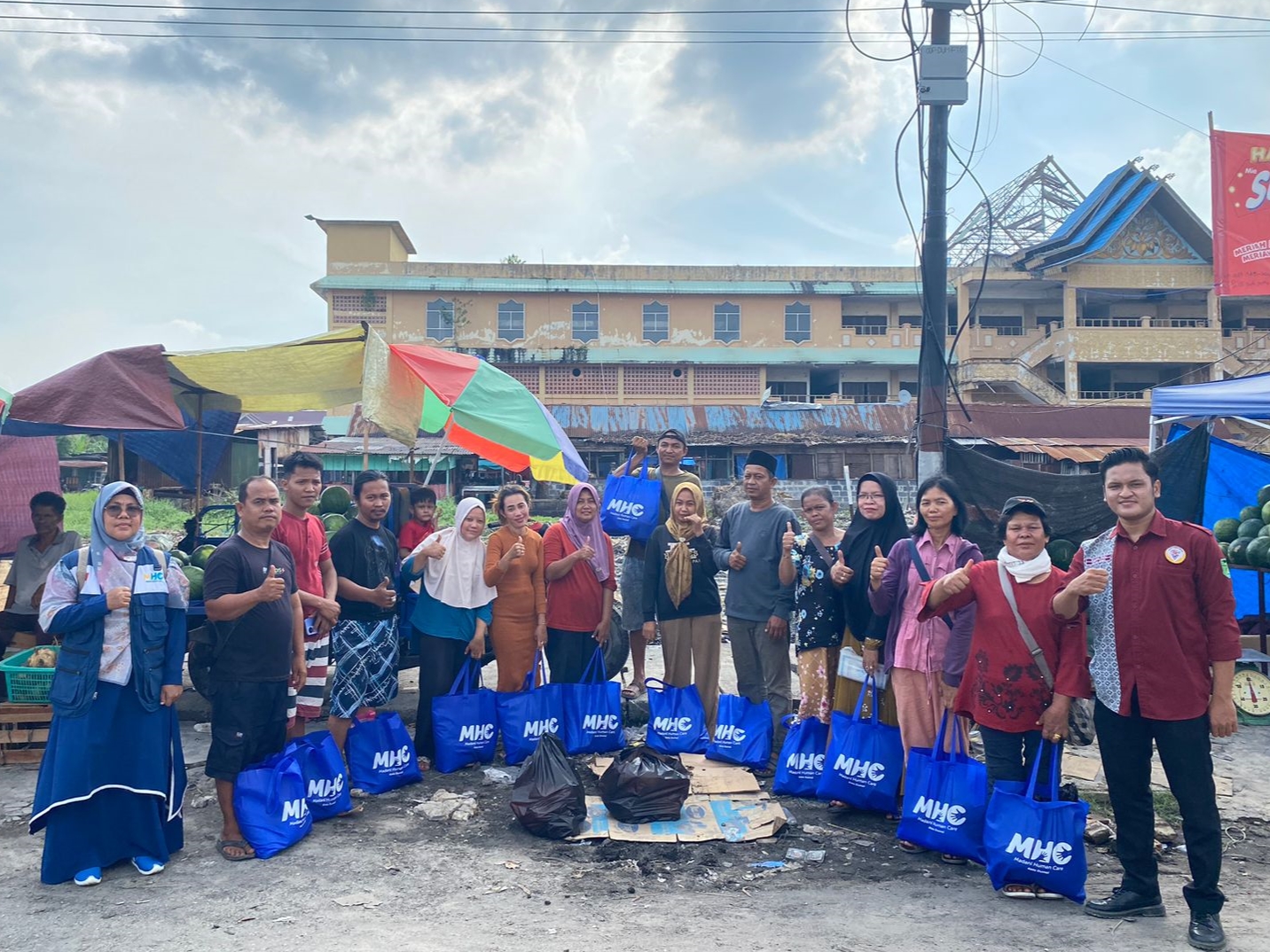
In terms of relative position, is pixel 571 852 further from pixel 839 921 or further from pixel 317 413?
pixel 317 413

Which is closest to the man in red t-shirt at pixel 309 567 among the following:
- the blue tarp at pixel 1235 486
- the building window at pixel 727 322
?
the blue tarp at pixel 1235 486

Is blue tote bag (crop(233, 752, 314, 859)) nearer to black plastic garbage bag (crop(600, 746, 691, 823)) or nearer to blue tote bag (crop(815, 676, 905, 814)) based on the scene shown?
black plastic garbage bag (crop(600, 746, 691, 823))

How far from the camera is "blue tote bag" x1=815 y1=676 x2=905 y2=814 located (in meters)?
4.31

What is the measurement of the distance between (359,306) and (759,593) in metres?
30.4

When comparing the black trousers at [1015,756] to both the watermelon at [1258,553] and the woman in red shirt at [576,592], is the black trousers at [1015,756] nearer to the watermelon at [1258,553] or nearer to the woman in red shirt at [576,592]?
the woman in red shirt at [576,592]

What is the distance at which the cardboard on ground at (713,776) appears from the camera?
4762mm

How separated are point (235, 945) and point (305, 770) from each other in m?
1.20

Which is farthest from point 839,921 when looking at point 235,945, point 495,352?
point 495,352

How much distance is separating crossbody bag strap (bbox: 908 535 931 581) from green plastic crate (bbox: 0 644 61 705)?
509 cm

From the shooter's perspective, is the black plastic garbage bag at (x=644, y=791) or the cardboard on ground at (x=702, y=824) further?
the black plastic garbage bag at (x=644, y=791)

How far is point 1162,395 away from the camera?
8.04 meters

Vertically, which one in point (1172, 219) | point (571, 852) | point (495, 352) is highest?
point (1172, 219)

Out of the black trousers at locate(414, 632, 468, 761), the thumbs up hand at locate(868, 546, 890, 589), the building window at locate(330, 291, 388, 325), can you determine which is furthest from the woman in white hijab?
the building window at locate(330, 291, 388, 325)

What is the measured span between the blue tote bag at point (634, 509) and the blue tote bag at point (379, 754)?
6.32 ft
